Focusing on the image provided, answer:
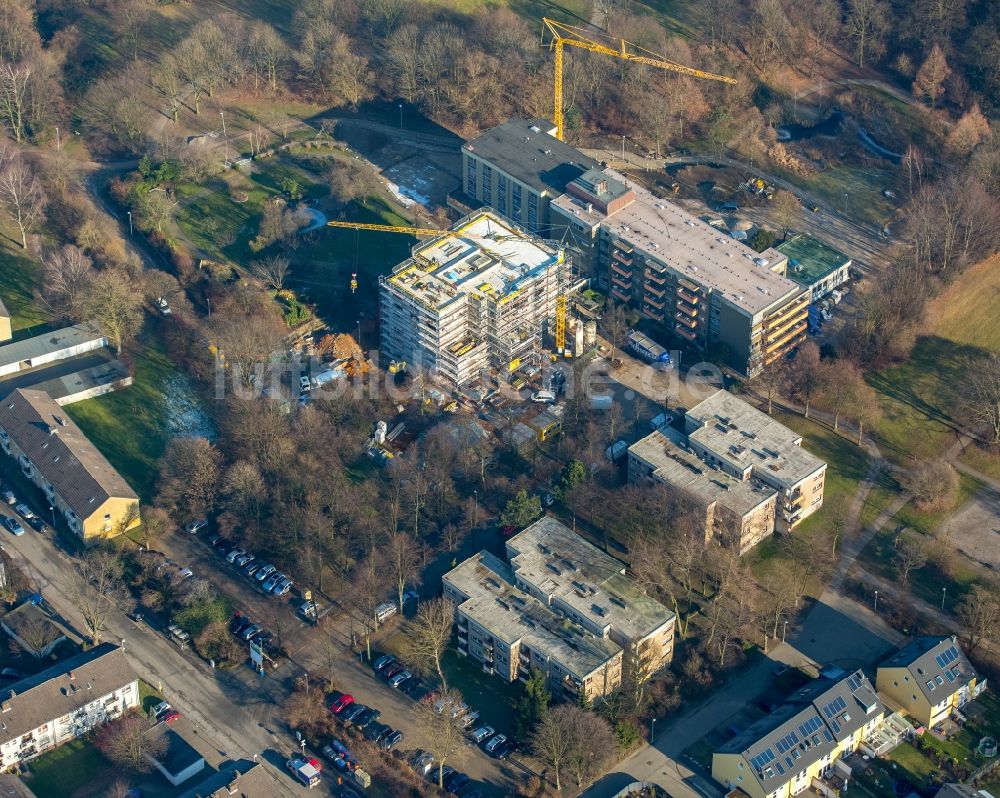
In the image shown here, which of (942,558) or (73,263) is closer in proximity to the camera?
(942,558)

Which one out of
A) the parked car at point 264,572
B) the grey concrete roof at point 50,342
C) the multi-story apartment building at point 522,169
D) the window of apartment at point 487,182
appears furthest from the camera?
the window of apartment at point 487,182

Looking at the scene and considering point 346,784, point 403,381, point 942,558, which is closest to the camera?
point 346,784

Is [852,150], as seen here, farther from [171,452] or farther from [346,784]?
[346,784]

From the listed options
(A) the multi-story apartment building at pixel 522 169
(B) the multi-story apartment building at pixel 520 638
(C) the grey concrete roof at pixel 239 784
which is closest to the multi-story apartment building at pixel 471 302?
(A) the multi-story apartment building at pixel 522 169

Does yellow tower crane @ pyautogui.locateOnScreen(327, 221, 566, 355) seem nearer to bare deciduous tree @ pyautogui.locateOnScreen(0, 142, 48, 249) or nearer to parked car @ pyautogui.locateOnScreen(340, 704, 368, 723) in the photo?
bare deciduous tree @ pyautogui.locateOnScreen(0, 142, 48, 249)

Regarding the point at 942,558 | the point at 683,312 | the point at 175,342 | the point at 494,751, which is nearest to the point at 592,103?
the point at 683,312

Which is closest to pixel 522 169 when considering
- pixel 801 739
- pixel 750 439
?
pixel 750 439

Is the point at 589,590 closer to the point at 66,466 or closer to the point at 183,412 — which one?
the point at 183,412

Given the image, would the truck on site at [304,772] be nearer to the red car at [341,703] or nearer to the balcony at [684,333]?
the red car at [341,703]
